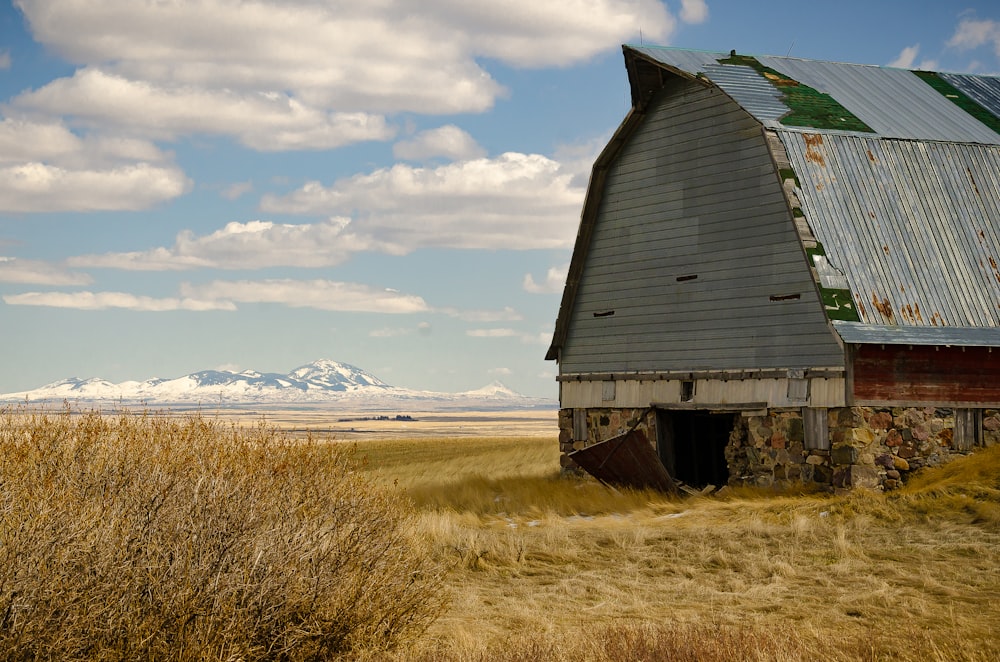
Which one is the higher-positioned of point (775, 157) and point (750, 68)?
point (750, 68)

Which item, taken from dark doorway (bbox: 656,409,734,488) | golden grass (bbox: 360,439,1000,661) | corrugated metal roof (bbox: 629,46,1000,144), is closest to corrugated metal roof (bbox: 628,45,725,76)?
corrugated metal roof (bbox: 629,46,1000,144)

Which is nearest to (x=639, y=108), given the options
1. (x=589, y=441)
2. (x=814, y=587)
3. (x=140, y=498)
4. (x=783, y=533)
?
(x=589, y=441)

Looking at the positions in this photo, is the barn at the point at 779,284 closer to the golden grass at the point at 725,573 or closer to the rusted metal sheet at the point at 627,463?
the rusted metal sheet at the point at 627,463

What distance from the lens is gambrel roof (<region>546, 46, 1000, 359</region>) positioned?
71.4 ft

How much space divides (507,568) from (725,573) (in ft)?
9.52

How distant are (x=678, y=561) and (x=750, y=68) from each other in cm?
1422

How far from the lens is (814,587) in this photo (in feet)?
44.5

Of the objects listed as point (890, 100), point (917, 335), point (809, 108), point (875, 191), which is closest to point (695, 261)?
point (875, 191)

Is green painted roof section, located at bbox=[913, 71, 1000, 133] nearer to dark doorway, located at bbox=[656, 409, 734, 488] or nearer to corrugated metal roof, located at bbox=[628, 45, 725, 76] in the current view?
corrugated metal roof, located at bbox=[628, 45, 725, 76]

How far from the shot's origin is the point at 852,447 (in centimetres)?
2109

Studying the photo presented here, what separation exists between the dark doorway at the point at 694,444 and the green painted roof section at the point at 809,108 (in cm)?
661

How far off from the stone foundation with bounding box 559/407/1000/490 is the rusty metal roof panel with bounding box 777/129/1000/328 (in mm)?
1812

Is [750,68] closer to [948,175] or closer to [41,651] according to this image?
Answer: [948,175]

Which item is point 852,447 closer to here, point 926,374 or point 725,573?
point 926,374
